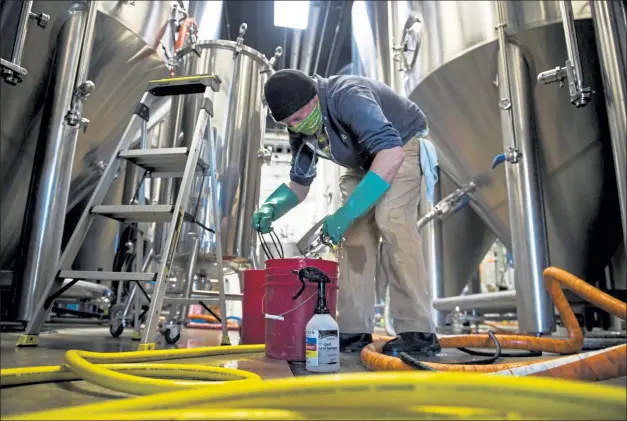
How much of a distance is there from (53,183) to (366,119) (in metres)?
1.51

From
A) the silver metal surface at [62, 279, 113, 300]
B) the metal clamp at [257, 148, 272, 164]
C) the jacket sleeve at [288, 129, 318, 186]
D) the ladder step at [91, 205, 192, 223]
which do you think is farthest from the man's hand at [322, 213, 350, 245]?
the silver metal surface at [62, 279, 113, 300]

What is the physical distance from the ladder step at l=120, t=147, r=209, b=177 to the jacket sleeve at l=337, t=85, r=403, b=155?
623 millimetres

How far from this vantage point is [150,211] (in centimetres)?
151

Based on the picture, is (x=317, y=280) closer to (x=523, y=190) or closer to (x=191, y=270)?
(x=191, y=270)

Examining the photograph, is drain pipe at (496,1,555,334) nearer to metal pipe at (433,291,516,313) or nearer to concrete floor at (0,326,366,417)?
metal pipe at (433,291,516,313)

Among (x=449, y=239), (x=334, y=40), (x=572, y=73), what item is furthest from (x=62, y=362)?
(x=334, y=40)

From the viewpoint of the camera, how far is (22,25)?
1634 millimetres

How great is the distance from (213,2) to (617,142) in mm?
3051

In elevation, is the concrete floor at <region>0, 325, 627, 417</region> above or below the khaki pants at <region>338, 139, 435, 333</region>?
below

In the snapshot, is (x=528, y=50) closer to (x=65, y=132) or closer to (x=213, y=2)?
(x=65, y=132)

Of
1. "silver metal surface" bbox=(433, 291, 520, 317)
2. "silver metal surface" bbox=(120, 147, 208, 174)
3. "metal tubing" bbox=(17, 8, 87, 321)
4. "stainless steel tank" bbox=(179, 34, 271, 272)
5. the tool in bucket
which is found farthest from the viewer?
"silver metal surface" bbox=(433, 291, 520, 317)

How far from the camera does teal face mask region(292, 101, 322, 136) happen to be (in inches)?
56.2

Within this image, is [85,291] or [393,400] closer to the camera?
[393,400]

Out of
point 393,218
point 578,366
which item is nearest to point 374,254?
point 393,218
